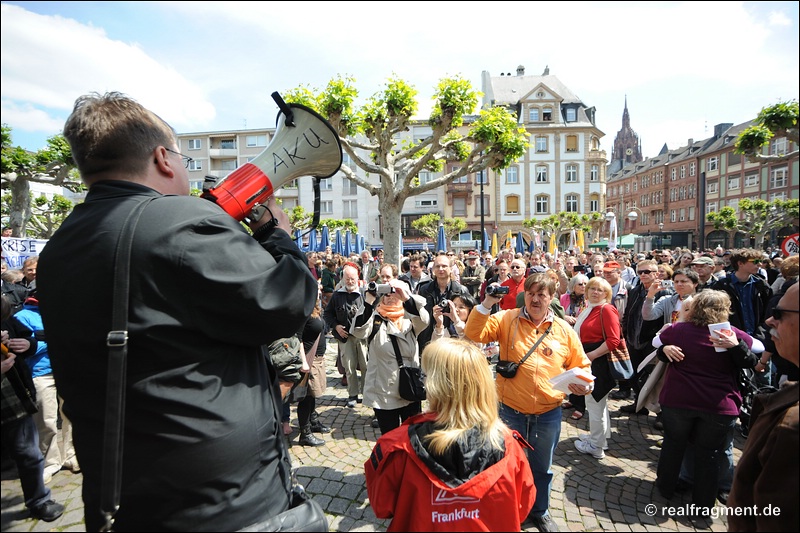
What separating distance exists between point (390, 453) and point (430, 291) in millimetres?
3770

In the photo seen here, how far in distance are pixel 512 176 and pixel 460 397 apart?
140 feet

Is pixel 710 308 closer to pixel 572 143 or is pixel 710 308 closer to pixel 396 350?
pixel 396 350

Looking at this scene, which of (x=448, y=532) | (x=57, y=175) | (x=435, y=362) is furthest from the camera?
(x=57, y=175)

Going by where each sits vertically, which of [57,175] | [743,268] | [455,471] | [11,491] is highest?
[57,175]

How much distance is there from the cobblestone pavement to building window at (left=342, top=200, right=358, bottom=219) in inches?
1548

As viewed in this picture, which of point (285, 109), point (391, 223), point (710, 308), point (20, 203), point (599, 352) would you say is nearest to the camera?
point (285, 109)

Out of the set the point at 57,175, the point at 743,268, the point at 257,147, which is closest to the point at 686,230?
the point at 257,147

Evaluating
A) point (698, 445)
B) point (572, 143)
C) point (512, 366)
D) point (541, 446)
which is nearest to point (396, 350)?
point (512, 366)

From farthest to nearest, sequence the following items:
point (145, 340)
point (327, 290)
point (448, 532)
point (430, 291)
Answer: point (327, 290) → point (430, 291) → point (448, 532) → point (145, 340)

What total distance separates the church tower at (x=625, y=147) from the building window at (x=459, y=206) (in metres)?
62.9

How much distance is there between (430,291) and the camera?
228 inches

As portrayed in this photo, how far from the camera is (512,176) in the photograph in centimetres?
4234

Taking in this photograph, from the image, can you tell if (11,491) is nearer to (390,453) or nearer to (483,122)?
(390,453)

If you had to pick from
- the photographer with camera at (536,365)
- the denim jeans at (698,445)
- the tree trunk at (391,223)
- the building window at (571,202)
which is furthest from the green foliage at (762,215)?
the photographer with camera at (536,365)
